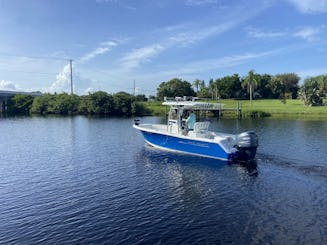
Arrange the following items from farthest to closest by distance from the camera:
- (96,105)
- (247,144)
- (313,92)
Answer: (96,105), (313,92), (247,144)

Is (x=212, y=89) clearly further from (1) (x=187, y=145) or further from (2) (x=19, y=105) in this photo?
(1) (x=187, y=145)

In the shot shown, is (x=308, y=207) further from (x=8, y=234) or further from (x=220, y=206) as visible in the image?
(x=8, y=234)

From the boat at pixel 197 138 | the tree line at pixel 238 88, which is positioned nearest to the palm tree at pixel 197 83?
the tree line at pixel 238 88

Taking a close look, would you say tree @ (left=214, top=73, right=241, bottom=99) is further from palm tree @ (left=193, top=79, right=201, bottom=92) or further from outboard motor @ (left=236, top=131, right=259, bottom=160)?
outboard motor @ (left=236, top=131, right=259, bottom=160)

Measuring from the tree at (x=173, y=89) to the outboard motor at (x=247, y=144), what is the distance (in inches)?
4539

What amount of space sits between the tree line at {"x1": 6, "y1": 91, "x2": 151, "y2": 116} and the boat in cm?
7290

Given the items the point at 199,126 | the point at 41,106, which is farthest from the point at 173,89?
the point at 199,126

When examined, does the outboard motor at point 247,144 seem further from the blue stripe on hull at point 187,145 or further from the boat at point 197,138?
the blue stripe on hull at point 187,145

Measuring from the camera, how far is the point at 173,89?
476 ft

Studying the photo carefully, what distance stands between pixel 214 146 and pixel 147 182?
31.2 ft

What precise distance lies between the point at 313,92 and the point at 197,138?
77180mm

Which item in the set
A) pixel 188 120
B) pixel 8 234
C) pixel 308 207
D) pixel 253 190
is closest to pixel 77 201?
pixel 8 234

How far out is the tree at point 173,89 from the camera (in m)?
145

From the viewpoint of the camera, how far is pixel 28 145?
41.9 meters
